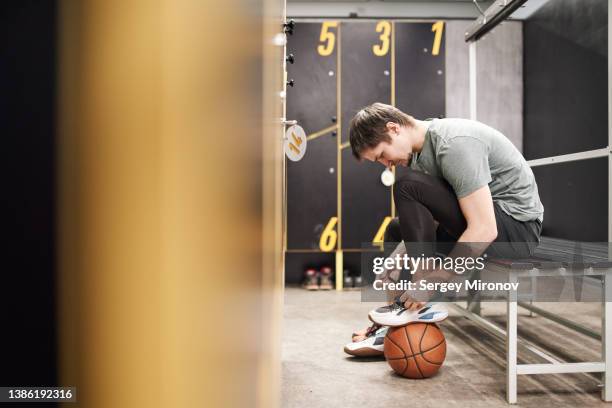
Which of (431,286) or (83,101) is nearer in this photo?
(83,101)

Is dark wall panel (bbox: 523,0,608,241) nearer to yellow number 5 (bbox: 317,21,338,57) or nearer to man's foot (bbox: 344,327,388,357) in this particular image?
yellow number 5 (bbox: 317,21,338,57)

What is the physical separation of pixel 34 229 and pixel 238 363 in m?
0.13

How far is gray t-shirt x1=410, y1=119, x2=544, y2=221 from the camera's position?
1457 millimetres

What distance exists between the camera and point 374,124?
1591mm

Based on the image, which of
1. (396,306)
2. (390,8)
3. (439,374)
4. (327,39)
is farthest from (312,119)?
(439,374)

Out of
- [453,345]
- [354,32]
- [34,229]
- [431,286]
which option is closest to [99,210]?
[34,229]

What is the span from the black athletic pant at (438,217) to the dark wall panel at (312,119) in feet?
5.97

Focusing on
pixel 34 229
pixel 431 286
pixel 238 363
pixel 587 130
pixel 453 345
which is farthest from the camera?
pixel 587 130

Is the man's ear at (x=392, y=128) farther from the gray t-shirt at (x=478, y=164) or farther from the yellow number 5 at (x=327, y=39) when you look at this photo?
the yellow number 5 at (x=327, y=39)

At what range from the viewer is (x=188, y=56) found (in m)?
0.11

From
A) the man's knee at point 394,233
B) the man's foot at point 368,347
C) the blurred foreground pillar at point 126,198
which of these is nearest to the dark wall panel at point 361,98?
the man's knee at point 394,233

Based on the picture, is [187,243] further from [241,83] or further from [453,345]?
[453,345]

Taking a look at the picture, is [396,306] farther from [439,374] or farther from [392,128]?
[392,128]

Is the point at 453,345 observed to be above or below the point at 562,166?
below
